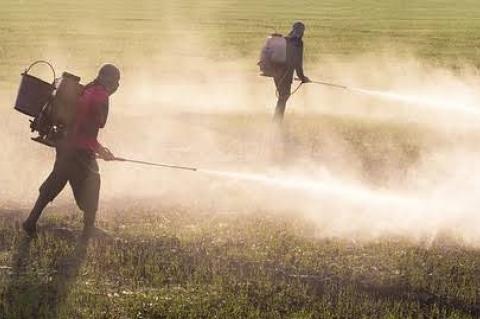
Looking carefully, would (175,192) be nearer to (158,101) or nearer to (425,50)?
(158,101)

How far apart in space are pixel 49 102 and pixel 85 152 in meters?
0.88

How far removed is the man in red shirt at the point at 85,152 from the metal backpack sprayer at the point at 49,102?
4.9 inches

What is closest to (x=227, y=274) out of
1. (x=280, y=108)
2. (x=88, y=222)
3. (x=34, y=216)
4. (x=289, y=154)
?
(x=88, y=222)

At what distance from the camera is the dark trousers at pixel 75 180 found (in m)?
10.9

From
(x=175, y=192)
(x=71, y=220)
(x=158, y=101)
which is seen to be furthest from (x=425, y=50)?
(x=71, y=220)

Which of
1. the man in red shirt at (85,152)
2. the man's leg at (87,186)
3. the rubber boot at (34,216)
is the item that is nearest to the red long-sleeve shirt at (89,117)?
the man in red shirt at (85,152)

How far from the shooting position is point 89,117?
10562 millimetres

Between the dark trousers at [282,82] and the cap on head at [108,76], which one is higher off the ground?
A: the cap on head at [108,76]

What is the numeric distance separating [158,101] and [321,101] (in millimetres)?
5456

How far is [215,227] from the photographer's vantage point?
12031 mm

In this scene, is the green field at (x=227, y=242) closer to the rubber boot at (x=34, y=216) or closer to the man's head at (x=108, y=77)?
the rubber boot at (x=34, y=216)

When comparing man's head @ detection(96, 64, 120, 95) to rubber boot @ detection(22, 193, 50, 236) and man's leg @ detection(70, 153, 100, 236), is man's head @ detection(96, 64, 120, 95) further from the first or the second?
rubber boot @ detection(22, 193, 50, 236)

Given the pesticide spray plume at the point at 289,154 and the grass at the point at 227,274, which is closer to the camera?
the grass at the point at 227,274

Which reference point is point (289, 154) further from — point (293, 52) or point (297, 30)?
point (297, 30)
